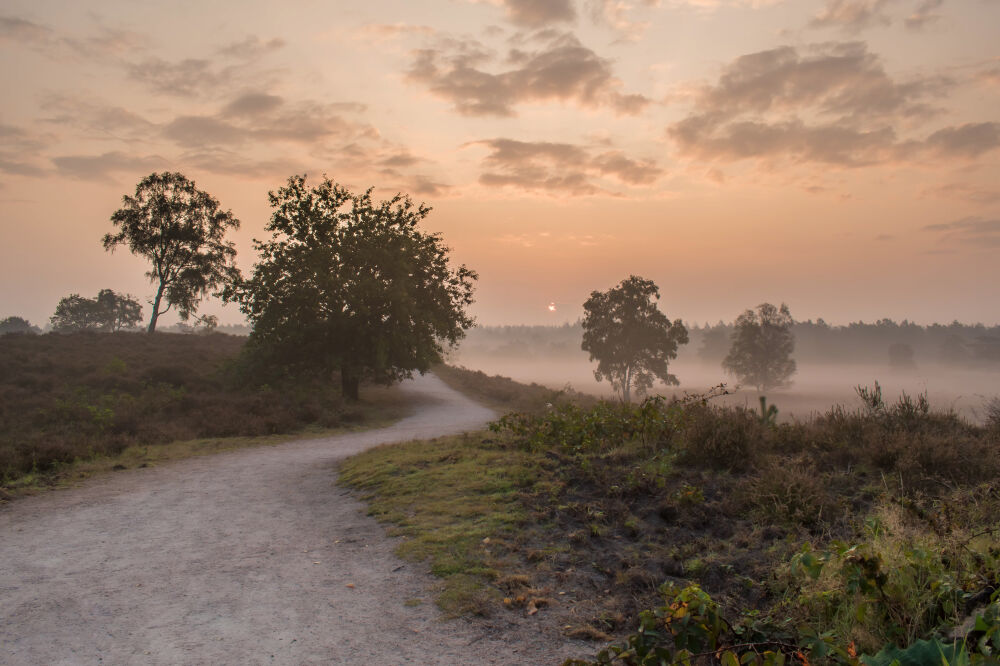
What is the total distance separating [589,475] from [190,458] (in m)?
10.4

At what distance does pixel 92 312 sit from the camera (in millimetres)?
66625

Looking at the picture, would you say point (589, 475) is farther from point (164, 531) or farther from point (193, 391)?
point (193, 391)

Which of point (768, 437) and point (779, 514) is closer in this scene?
point (779, 514)

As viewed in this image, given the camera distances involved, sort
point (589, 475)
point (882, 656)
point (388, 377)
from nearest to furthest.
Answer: point (882, 656), point (589, 475), point (388, 377)

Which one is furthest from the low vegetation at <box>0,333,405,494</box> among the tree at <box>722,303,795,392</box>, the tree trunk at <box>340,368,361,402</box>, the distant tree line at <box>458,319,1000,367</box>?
the distant tree line at <box>458,319,1000,367</box>

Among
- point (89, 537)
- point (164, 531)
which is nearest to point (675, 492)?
point (164, 531)

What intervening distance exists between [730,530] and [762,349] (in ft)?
218

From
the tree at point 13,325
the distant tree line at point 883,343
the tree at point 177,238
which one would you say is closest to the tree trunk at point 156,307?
the tree at point 177,238

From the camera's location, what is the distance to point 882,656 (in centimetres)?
284

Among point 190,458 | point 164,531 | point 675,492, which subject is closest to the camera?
point 675,492

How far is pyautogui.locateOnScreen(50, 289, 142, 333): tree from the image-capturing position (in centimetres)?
6594

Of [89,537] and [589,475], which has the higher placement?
[589,475]

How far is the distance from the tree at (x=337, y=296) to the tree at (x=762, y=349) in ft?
174

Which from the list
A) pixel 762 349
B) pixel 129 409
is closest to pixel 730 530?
pixel 129 409
